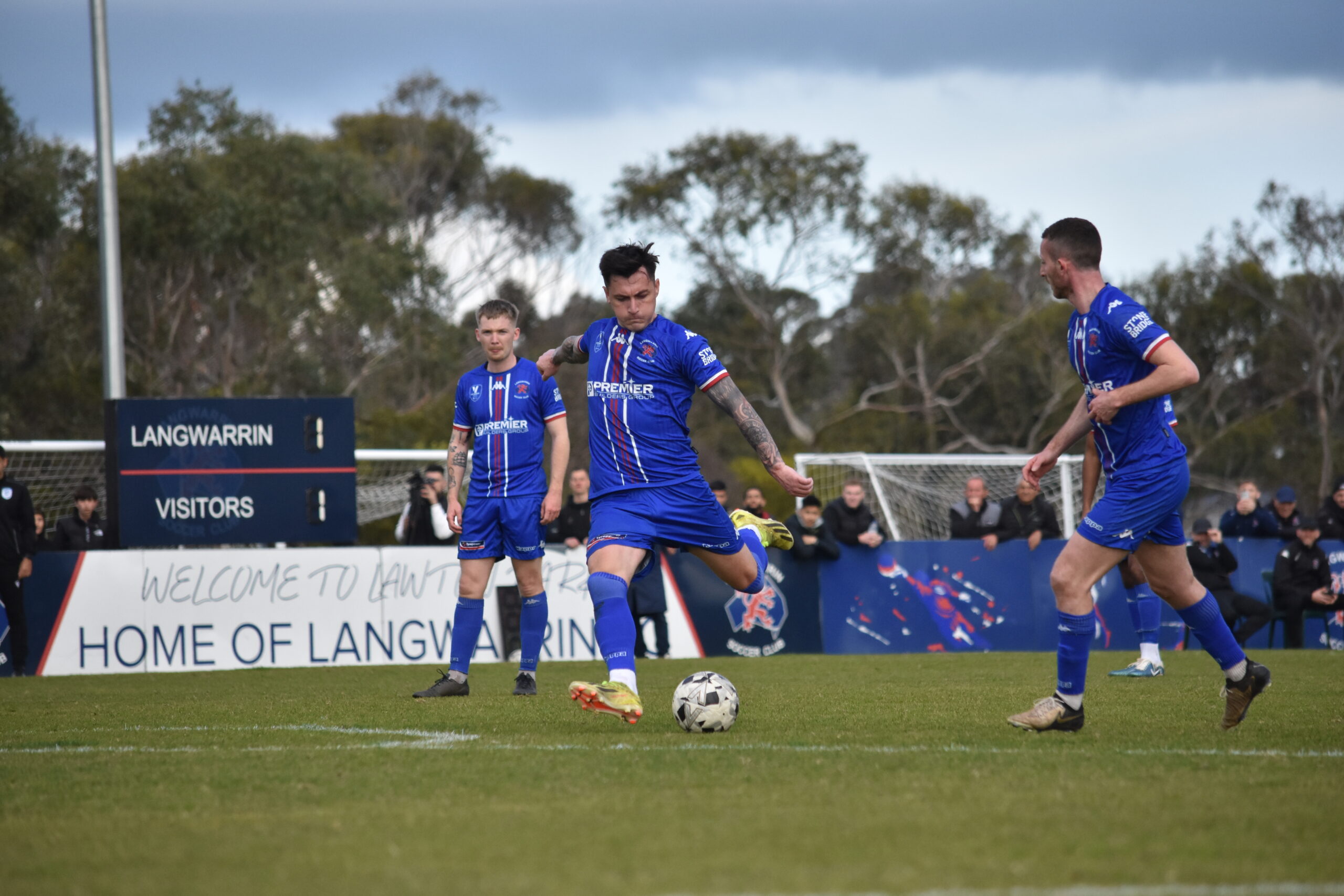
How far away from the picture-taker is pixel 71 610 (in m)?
12.9

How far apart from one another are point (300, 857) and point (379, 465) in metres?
16.7

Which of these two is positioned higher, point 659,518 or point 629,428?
point 629,428

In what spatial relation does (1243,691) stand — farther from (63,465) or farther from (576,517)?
(63,465)

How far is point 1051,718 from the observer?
6184 mm

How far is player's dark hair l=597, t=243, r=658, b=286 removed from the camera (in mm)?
6371

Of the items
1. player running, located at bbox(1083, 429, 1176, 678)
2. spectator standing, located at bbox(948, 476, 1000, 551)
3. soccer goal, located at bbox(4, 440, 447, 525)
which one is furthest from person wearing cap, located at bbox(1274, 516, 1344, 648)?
soccer goal, located at bbox(4, 440, 447, 525)

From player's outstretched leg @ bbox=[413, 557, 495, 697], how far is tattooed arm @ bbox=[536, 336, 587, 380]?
1486mm

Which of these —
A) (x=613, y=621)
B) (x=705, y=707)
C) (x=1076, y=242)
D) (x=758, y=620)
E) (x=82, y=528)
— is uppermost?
(x=1076, y=242)

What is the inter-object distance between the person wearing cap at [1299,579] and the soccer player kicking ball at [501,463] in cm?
1071

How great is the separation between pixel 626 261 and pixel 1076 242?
6.59ft

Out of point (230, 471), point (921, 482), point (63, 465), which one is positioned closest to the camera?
point (230, 471)

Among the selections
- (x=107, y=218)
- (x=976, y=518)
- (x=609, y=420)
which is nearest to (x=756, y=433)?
(x=609, y=420)

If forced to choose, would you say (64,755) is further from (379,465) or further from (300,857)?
(379,465)

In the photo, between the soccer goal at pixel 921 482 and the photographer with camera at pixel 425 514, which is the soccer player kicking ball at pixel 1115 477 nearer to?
the photographer with camera at pixel 425 514
